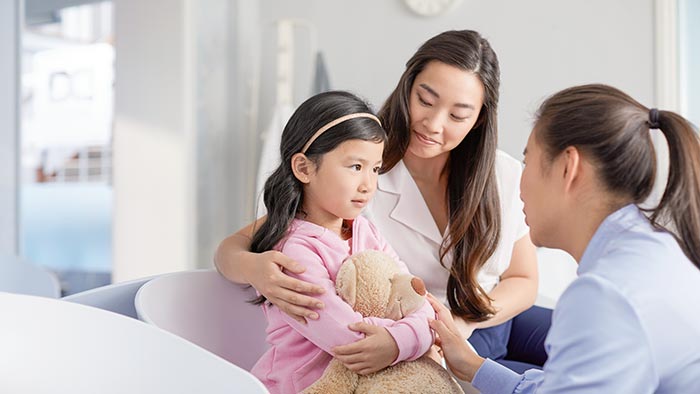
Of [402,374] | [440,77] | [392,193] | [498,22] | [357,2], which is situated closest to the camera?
[402,374]

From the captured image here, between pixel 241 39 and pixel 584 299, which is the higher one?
pixel 241 39

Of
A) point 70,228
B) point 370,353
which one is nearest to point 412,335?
point 370,353

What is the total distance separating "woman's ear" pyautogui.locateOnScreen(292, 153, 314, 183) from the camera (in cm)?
134

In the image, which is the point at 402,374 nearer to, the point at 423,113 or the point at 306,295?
the point at 306,295

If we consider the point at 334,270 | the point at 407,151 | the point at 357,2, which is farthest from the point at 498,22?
the point at 334,270

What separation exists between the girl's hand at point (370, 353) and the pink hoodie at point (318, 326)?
1 cm

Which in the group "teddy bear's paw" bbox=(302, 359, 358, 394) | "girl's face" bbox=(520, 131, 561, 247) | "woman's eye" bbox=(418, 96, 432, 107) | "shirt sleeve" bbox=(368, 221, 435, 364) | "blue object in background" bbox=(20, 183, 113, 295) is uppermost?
"woman's eye" bbox=(418, 96, 432, 107)

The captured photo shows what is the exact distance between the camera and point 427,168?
1703mm

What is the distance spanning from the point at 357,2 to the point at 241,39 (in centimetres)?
61

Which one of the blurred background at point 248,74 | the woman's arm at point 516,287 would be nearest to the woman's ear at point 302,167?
the woman's arm at point 516,287

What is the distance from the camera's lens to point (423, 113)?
152 centimetres

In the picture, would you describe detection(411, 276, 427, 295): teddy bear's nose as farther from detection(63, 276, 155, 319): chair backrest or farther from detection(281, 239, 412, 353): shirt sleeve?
detection(63, 276, 155, 319): chair backrest

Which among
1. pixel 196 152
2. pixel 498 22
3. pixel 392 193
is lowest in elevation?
pixel 196 152

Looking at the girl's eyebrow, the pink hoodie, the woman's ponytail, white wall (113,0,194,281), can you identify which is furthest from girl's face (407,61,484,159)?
white wall (113,0,194,281)
